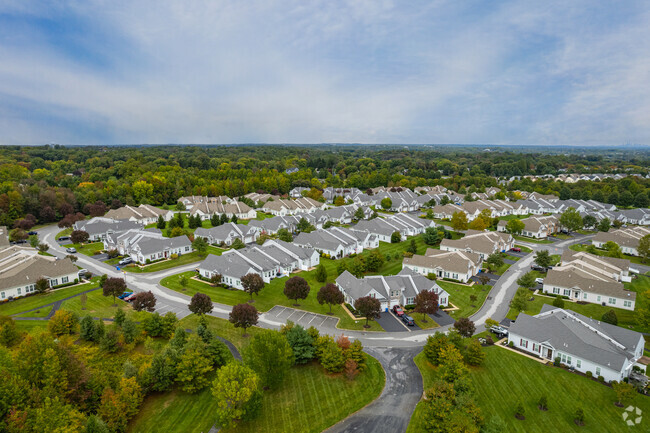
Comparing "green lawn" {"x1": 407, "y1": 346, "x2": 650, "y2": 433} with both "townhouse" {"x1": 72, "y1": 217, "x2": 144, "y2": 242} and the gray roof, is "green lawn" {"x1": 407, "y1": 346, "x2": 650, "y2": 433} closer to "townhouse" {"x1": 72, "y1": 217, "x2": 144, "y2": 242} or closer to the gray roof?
the gray roof

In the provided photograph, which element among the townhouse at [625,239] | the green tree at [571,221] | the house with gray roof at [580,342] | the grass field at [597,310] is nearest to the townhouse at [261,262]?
the grass field at [597,310]

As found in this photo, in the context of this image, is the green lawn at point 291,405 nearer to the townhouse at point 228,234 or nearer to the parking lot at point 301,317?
the parking lot at point 301,317

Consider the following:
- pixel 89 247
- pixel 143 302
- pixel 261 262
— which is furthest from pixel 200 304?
pixel 89 247

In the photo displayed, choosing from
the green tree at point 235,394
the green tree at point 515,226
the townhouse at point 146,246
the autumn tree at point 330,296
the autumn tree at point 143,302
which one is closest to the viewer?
the green tree at point 235,394

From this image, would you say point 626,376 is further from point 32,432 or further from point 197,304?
point 32,432

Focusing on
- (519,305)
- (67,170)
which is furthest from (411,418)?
(67,170)
